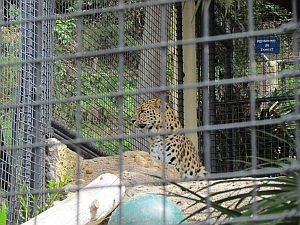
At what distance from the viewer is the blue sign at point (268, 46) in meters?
7.33

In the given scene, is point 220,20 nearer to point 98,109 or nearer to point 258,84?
point 258,84

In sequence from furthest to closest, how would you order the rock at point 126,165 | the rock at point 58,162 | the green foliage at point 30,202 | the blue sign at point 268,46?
the blue sign at point 268,46 < the rock at point 126,165 < the rock at point 58,162 < the green foliage at point 30,202

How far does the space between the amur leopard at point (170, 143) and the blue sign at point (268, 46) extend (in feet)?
4.34

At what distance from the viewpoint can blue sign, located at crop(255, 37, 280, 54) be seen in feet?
24.0

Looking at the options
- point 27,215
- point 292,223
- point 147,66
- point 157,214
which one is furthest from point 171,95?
point 292,223

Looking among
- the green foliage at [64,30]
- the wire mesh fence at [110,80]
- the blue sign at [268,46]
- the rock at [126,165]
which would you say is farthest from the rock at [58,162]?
the blue sign at [268,46]

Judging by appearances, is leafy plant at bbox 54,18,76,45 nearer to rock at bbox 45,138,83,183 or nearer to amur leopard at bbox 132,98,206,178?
amur leopard at bbox 132,98,206,178

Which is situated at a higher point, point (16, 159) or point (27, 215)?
point (16, 159)

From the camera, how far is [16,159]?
15.2ft

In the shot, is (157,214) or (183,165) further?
(183,165)

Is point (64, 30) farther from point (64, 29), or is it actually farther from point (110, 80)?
point (110, 80)

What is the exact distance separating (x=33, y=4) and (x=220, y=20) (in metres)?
3.45

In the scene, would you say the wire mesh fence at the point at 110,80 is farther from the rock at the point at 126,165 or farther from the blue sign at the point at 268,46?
the rock at the point at 126,165

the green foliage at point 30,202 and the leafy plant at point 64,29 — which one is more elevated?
the leafy plant at point 64,29
